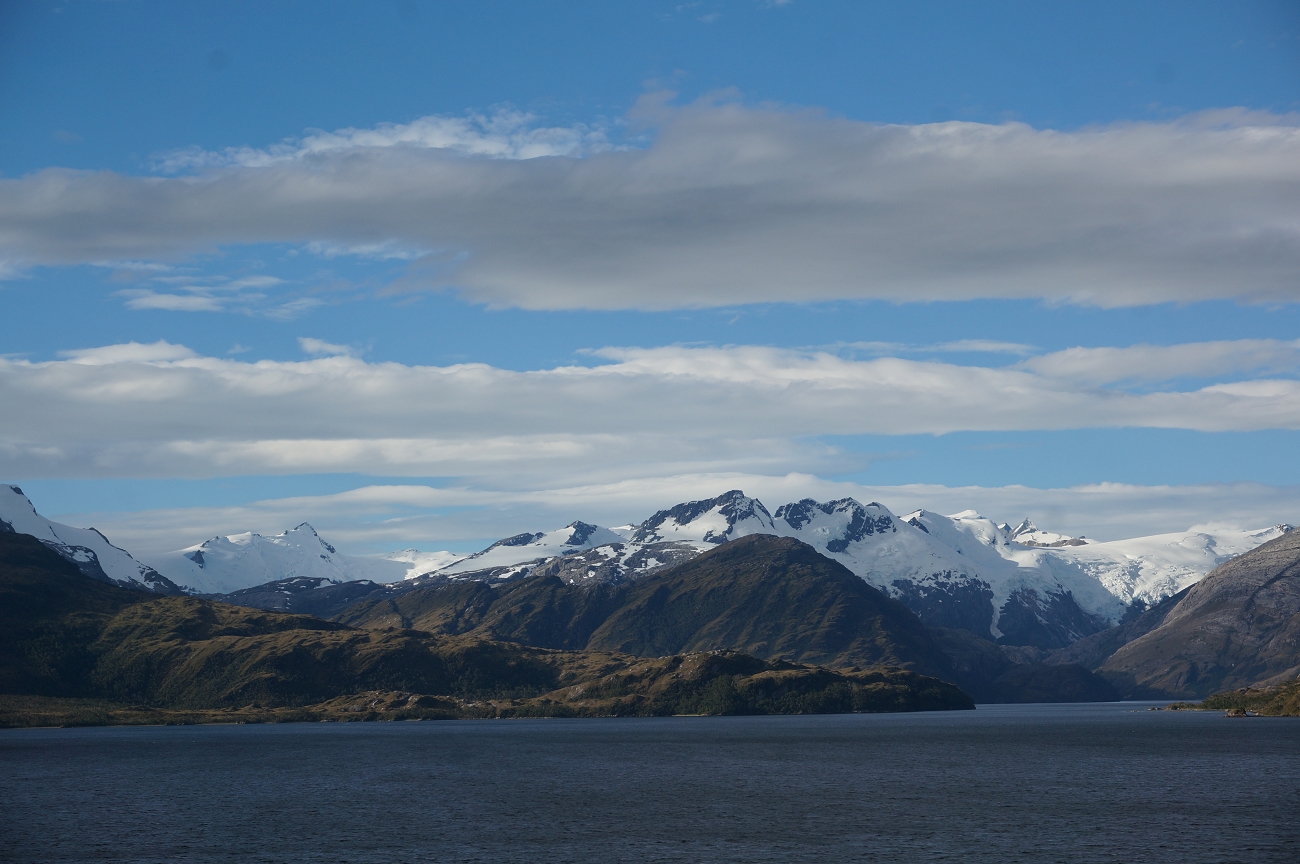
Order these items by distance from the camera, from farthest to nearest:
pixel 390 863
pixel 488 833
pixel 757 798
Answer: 1. pixel 757 798
2. pixel 488 833
3. pixel 390 863

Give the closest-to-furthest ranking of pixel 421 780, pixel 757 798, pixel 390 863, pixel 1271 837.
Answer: pixel 390 863 → pixel 1271 837 → pixel 757 798 → pixel 421 780

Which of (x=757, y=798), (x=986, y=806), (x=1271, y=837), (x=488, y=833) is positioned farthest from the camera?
(x=757, y=798)

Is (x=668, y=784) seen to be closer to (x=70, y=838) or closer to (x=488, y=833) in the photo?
(x=488, y=833)

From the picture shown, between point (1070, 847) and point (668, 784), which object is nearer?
point (1070, 847)

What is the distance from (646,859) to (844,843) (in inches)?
838

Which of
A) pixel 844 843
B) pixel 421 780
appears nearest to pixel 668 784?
pixel 421 780

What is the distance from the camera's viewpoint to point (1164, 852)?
11350cm

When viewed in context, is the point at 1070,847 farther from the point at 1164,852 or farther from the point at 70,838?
the point at 70,838

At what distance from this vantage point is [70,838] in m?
128

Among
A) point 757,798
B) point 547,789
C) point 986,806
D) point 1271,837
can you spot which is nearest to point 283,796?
point 547,789

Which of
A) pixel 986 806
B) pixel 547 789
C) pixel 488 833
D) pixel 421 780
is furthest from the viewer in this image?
pixel 421 780

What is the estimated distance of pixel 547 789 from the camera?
603 feet

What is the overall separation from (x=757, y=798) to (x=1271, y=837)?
220 ft

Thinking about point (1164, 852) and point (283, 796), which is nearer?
point (1164, 852)
